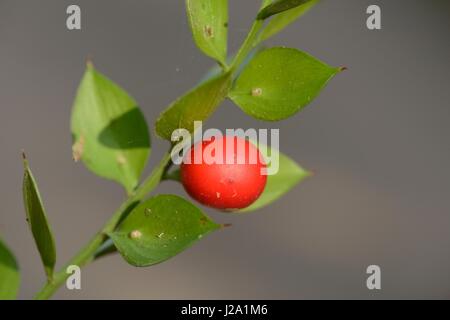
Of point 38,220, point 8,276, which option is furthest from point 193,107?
point 8,276

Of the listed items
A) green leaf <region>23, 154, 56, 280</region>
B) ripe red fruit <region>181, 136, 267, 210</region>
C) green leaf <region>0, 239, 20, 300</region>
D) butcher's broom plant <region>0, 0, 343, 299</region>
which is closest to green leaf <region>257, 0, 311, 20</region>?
butcher's broom plant <region>0, 0, 343, 299</region>

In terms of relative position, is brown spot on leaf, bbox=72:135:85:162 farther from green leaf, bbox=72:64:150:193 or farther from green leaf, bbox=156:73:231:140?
green leaf, bbox=156:73:231:140

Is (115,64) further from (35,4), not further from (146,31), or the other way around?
(35,4)

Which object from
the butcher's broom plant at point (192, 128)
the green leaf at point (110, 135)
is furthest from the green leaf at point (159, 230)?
the green leaf at point (110, 135)
